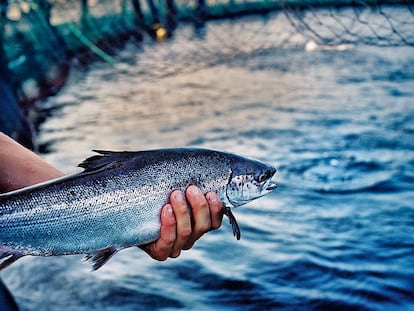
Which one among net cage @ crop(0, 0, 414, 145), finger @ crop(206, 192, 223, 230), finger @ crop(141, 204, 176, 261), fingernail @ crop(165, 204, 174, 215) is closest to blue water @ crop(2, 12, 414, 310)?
net cage @ crop(0, 0, 414, 145)

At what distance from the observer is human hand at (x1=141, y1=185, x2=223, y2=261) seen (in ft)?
8.45

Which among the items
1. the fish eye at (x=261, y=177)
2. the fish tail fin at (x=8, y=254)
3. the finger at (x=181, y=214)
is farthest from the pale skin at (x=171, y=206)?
the fish tail fin at (x=8, y=254)

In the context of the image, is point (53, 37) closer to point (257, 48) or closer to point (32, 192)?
point (257, 48)

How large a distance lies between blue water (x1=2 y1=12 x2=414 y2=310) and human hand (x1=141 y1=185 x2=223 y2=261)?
2.09 m

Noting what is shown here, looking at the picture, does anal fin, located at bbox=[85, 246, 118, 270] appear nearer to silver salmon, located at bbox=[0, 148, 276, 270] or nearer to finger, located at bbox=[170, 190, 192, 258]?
silver salmon, located at bbox=[0, 148, 276, 270]

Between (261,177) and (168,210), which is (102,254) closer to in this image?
(168,210)

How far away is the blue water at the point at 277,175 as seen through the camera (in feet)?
15.6

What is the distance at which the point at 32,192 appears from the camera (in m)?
2.52

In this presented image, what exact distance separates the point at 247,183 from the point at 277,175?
4.51m

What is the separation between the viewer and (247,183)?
274 cm

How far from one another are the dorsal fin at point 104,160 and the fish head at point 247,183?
532mm

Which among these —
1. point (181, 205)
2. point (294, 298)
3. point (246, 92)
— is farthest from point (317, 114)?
point (181, 205)

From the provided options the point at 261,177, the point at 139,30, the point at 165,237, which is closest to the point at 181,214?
the point at 165,237

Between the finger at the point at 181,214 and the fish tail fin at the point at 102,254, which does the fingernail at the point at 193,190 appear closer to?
the finger at the point at 181,214
